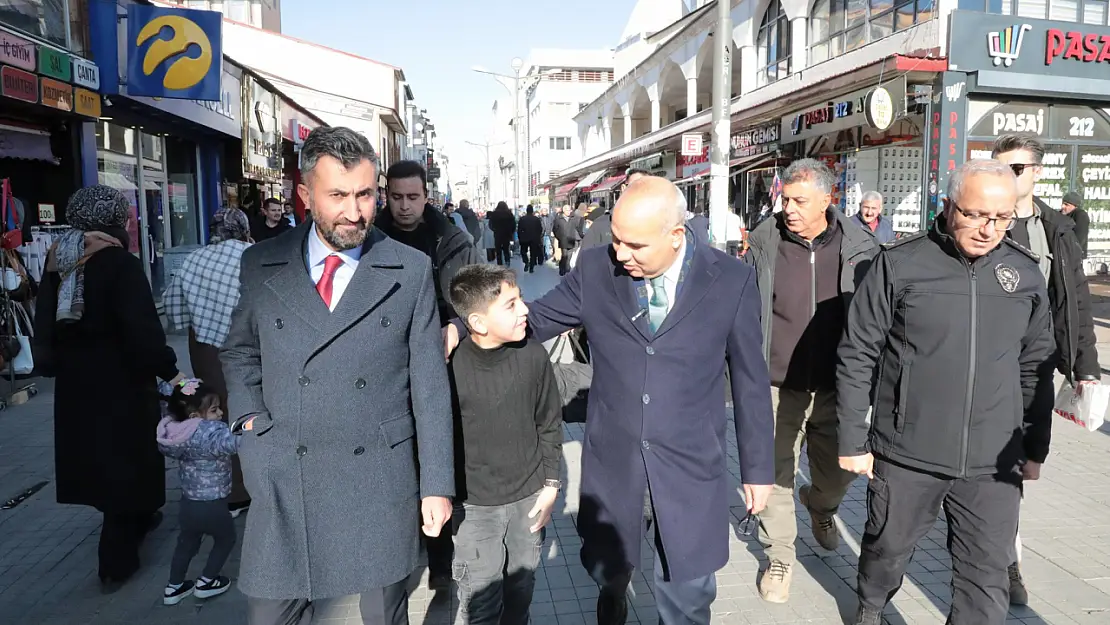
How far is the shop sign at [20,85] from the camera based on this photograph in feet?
23.3

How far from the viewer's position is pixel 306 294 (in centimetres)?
233

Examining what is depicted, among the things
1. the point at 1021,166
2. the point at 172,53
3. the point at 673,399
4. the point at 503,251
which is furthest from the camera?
the point at 503,251

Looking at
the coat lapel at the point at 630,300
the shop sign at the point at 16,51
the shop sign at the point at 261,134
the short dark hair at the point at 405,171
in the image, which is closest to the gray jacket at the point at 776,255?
the coat lapel at the point at 630,300

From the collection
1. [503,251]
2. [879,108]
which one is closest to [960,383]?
[879,108]

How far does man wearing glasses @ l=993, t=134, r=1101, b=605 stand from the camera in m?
3.47

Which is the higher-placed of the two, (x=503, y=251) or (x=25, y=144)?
(x=25, y=144)

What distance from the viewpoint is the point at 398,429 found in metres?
2.40

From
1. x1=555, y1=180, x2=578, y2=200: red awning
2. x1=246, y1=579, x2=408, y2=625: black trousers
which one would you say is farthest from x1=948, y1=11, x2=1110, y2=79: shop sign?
x1=555, y1=180, x2=578, y2=200: red awning

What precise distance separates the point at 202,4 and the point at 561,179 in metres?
22.8

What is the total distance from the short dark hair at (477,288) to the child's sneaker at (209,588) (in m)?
2.01

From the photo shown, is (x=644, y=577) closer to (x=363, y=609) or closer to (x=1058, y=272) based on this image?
(x=363, y=609)

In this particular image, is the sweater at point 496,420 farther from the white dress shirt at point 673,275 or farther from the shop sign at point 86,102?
the shop sign at point 86,102

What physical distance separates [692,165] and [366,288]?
2140 cm

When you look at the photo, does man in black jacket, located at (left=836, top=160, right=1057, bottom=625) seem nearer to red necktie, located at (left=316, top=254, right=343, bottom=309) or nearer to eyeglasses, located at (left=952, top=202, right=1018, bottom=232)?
eyeglasses, located at (left=952, top=202, right=1018, bottom=232)
